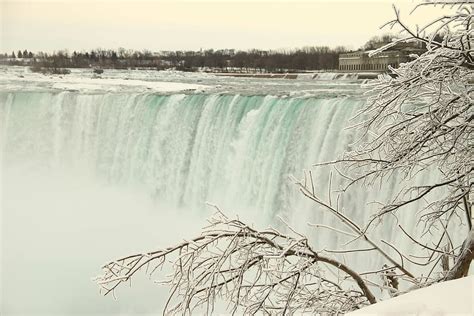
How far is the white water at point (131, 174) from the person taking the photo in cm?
585

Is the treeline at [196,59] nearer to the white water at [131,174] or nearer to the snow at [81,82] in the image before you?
the snow at [81,82]

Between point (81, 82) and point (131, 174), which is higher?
point (81, 82)

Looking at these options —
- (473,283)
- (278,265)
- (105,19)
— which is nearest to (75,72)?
(105,19)

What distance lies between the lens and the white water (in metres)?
5.85

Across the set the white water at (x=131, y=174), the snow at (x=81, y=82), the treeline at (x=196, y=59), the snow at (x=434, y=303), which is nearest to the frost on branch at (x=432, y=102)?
the snow at (x=434, y=303)

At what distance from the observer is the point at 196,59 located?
7.02 m

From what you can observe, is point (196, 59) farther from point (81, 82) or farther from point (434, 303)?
point (434, 303)

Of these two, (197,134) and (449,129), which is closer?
(449,129)

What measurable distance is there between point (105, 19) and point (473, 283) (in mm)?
6202

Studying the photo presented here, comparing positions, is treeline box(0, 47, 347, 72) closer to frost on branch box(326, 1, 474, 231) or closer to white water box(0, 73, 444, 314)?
white water box(0, 73, 444, 314)

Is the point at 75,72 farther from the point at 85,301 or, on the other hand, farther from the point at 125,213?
the point at 85,301

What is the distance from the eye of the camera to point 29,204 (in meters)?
7.30

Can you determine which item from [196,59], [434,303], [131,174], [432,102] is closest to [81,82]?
[131,174]

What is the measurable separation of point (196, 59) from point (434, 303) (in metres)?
6.06
